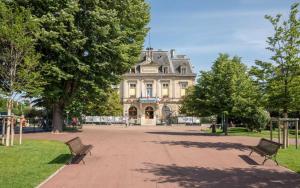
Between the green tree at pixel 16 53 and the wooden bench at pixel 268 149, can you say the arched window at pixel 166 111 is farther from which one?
the wooden bench at pixel 268 149

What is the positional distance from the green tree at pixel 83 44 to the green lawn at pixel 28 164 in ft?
36.1

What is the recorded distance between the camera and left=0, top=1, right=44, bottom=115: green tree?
65.2ft

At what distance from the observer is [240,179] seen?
11.8 m

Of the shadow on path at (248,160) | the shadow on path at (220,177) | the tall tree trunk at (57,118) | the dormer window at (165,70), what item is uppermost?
the dormer window at (165,70)

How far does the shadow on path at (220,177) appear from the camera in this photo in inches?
435

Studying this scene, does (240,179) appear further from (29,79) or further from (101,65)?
(101,65)

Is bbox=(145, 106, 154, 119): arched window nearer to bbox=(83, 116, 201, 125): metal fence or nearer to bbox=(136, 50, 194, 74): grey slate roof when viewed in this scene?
bbox=(136, 50, 194, 74): grey slate roof

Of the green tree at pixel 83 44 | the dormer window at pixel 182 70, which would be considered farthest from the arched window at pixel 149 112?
the green tree at pixel 83 44

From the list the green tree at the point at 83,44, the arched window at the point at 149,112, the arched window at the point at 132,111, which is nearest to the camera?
the green tree at the point at 83,44

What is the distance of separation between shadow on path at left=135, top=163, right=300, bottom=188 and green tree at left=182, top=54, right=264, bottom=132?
2174cm

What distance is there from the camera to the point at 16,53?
68.1 feet

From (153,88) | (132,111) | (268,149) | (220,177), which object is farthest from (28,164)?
(153,88)

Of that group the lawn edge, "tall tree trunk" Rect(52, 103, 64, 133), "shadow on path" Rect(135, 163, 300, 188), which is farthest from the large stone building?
the lawn edge

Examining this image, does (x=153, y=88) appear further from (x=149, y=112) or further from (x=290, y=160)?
(x=290, y=160)
